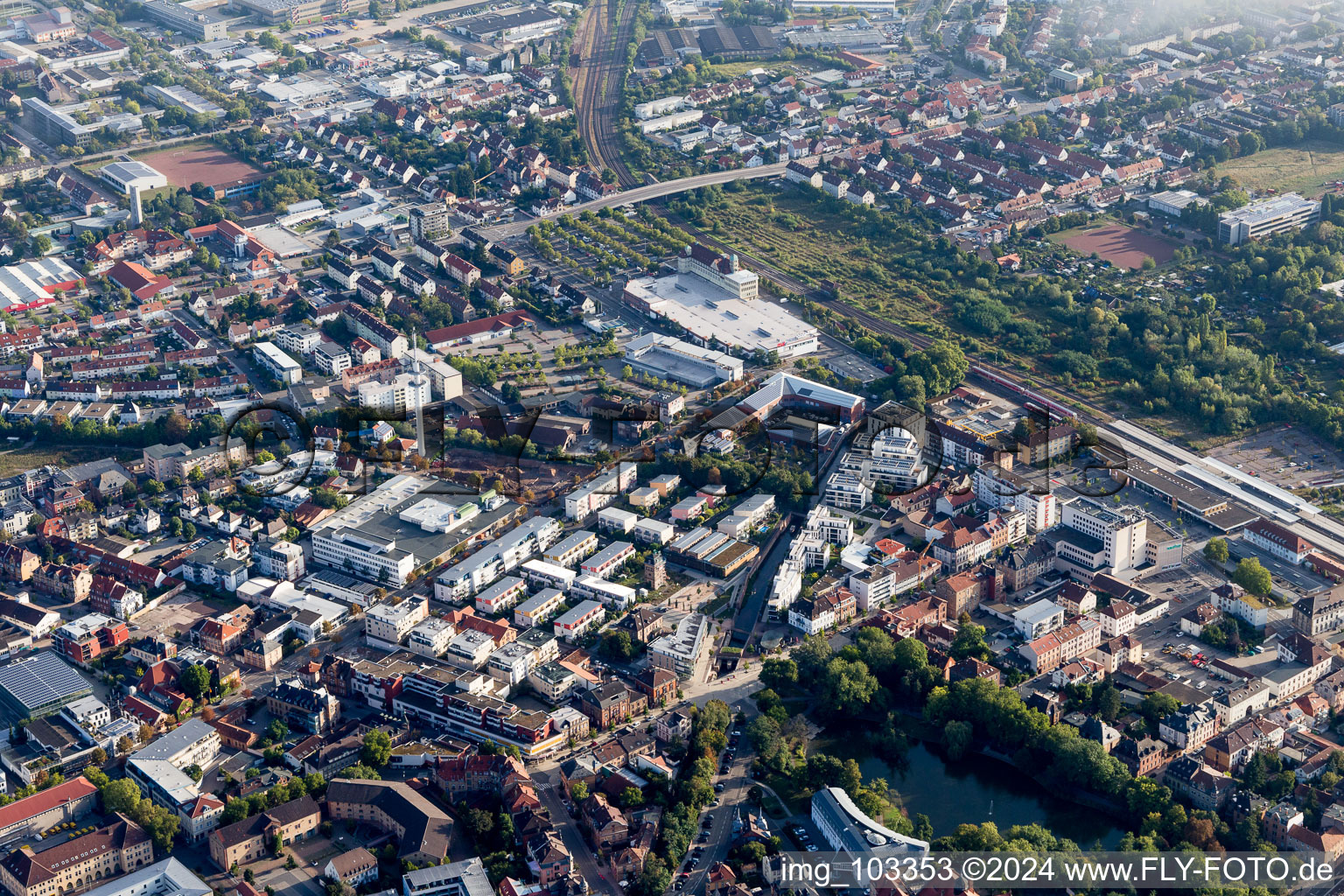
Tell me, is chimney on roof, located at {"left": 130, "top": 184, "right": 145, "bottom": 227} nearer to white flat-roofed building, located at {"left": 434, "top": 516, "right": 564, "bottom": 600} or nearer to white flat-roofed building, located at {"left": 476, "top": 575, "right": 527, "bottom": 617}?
white flat-roofed building, located at {"left": 434, "top": 516, "right": 564, "bottom": 600}

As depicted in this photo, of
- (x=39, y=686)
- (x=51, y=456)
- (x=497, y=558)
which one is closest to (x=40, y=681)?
(x=39, y=686)

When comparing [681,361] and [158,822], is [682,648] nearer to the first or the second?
[158,822]

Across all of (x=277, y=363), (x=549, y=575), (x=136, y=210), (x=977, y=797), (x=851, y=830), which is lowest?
(x=977, y=797)

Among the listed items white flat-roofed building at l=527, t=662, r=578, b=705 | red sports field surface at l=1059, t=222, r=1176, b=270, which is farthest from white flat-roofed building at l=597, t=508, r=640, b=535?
red sports field surface at l=1059, t=222, r=1176, b=270

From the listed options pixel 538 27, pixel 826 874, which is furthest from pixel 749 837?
pixel 538 27

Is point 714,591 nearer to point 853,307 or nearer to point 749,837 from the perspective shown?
point 749,837

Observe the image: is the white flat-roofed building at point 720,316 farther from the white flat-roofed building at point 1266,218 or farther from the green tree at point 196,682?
the green tree at point 196,682
